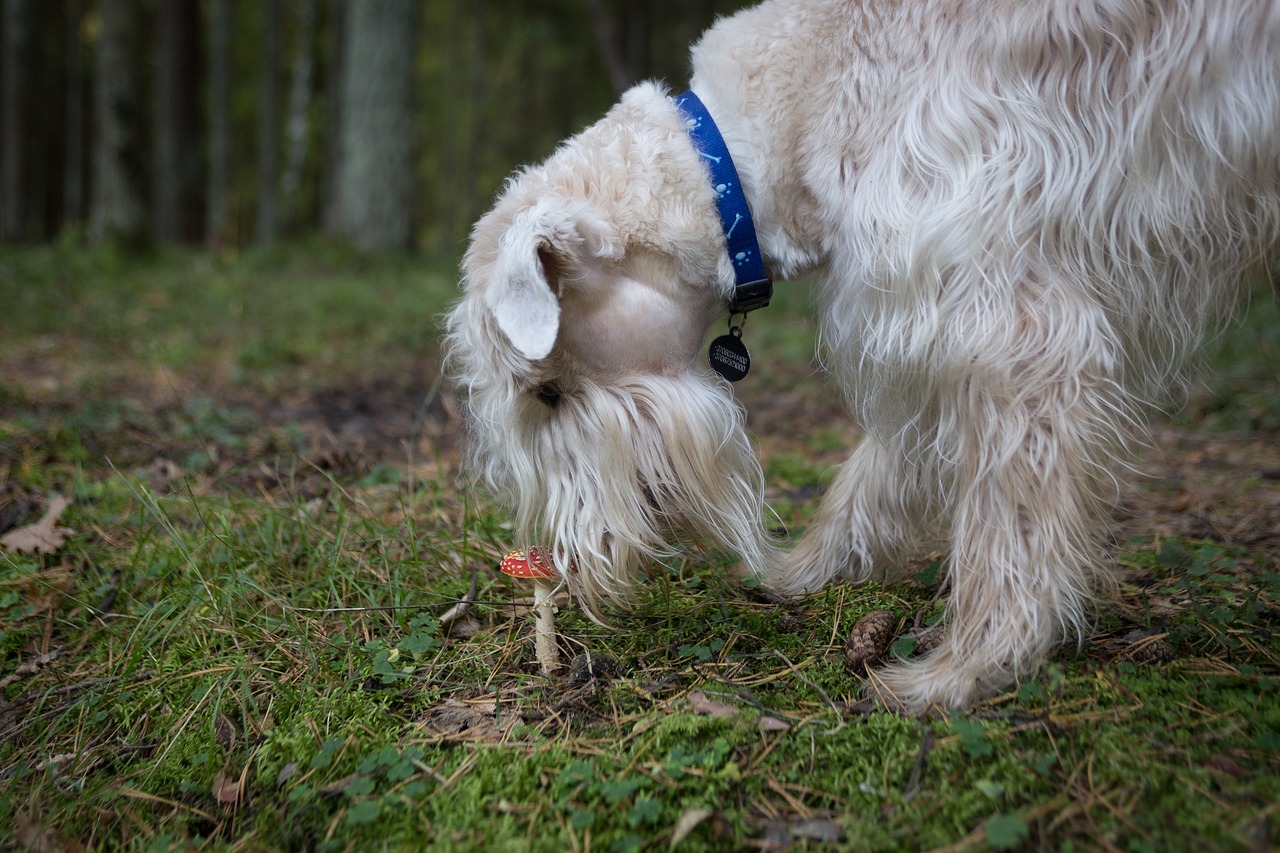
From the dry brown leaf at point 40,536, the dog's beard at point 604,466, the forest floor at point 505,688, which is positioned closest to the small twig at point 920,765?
the forest floor at point 505,688

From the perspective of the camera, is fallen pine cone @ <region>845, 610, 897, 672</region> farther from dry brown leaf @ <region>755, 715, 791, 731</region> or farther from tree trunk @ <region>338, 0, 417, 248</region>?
tree trunk @ <region>338, 0, 417, 248</region>

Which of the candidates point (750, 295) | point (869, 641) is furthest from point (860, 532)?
point (750, 295)

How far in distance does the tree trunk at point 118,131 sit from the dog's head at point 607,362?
9.67 metres

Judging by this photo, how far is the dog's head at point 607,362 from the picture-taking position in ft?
7.18

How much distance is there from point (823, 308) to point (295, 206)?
1350 centimetres

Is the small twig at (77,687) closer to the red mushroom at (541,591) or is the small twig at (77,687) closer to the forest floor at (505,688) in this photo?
the forest floor at (505,688)

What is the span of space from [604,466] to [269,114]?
1516 centimetres

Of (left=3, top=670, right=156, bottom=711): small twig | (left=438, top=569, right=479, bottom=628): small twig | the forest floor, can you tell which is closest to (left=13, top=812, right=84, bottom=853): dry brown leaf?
the forest floor

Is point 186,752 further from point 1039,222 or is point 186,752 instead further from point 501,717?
point 1039,222

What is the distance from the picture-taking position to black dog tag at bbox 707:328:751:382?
7.95 ft

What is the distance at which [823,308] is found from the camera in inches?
94.3

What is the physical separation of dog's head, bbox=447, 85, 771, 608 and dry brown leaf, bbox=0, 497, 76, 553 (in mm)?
1576

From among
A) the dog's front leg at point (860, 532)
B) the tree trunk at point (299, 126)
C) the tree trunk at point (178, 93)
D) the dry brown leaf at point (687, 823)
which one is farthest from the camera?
the tree trunk at point (299, 126)

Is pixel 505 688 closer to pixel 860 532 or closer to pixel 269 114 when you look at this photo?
pixel 860 532
